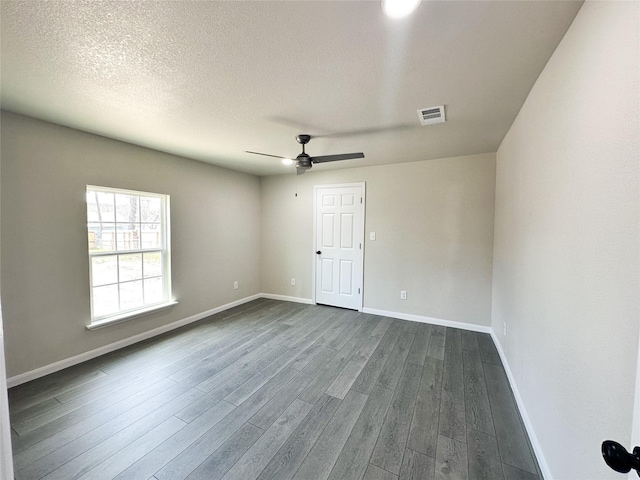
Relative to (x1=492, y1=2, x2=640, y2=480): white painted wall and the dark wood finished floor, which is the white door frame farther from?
(x1=492, y1=2, x2=640, y2=480): white painted wall

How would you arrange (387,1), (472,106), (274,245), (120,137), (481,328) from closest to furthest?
(387,1) < (472,106) < (120,137) < (481,328) < (274,245)

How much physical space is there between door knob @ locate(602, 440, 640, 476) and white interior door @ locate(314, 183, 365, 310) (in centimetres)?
368

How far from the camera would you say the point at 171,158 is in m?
3.59

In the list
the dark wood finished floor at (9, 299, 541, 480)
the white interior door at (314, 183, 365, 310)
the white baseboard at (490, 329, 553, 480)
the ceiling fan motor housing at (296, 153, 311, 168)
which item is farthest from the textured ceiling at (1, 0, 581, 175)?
the dark wood finished floor at (9, 299, 541, 480)

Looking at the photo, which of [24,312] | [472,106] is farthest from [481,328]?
[24,312]

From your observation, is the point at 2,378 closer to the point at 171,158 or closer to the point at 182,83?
the point at 182,83

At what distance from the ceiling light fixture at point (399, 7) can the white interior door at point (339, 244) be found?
3125 millimetres

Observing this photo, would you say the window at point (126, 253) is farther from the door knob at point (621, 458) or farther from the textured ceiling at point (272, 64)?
the door knob at point (621, 458)

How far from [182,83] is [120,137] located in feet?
5.50

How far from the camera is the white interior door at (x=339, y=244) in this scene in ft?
14.3

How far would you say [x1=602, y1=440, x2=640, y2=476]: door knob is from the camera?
2.01 ft

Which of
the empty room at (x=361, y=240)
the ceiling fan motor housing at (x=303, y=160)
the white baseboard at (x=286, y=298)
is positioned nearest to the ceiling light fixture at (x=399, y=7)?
the empty room at (x=361, y=240)

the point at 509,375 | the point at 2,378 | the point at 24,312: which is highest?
the point at 2,378

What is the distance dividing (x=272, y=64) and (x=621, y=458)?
2148 millimetres
